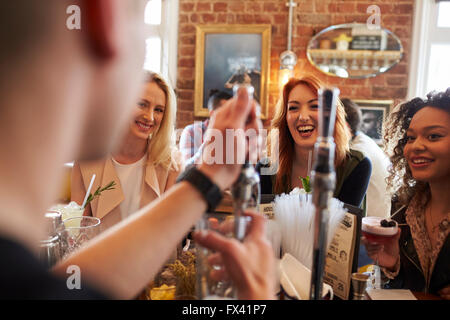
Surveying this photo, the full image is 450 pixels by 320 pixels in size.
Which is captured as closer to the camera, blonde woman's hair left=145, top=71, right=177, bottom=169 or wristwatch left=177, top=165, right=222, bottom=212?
wristwatch left=177, top=165, right=222, bottom=212

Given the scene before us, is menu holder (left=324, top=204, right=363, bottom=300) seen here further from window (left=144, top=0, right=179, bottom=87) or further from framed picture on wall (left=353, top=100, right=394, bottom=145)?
window (left=144, top=0, right=179, bottom=87)

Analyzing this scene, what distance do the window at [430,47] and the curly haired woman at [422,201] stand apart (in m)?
2.66

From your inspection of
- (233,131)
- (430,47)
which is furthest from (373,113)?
(233,131)

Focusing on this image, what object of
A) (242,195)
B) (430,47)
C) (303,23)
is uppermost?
(303,23)

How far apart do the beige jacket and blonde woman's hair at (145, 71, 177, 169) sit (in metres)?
0.04

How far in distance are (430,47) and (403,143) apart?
9.43 feet

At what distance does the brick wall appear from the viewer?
12.6 ft

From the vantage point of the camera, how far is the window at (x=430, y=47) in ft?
12.5

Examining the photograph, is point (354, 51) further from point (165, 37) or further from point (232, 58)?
point (165, 37)

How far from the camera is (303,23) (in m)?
3.94

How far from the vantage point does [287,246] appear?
33.7 inches

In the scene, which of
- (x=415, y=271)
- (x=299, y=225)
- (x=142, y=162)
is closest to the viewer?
(x=299, y=225)

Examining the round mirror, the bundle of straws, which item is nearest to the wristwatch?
the bundle of straws
